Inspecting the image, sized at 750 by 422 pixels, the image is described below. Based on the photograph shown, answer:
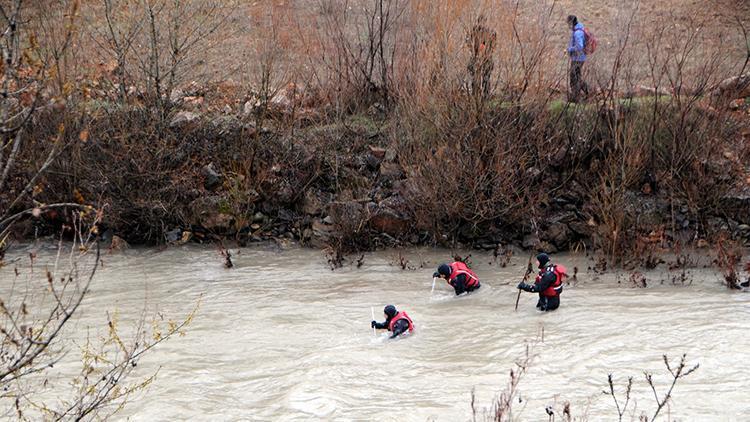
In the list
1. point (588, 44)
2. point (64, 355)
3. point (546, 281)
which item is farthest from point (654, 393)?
point (588, 44)

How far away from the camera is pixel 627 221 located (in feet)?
49.9

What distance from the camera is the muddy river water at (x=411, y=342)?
8.38 metres

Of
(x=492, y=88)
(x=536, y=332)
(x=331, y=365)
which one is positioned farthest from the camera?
(x=492, y=88)

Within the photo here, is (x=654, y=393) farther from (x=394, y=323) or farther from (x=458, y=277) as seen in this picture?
(x=458, y=277)

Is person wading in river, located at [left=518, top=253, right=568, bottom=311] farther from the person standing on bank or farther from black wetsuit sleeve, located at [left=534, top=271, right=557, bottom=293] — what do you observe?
the person standing on bank

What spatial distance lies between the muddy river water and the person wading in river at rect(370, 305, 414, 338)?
19 centimetres

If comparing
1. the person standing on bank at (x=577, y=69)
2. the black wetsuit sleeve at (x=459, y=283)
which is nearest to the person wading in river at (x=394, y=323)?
the black wetsuit sleeve at (x=459, y=283)

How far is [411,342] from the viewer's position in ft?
34.9

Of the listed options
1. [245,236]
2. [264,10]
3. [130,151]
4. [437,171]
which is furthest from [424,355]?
[264,10]

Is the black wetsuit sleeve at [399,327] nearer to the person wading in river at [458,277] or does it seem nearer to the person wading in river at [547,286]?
the person wading in river at [547,286]

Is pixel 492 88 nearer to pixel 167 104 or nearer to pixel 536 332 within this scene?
pixel 536 332

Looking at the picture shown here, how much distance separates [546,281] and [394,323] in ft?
7.90

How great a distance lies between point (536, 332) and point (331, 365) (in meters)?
2.99

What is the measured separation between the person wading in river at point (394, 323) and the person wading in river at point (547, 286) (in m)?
1.79
